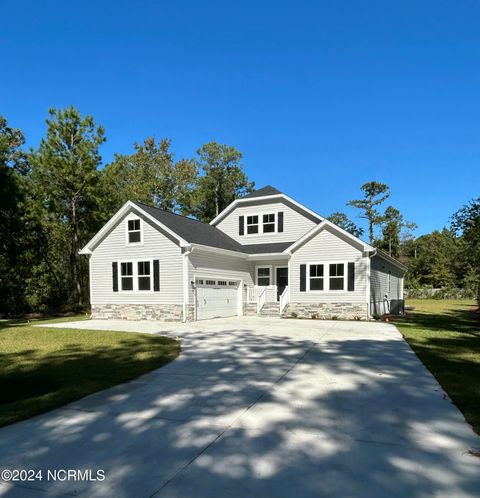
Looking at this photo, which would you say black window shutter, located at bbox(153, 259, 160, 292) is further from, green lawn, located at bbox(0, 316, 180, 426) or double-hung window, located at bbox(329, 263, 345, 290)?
double-hung window, located at bbox(329, 263, 345, 290)

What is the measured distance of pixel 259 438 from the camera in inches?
156

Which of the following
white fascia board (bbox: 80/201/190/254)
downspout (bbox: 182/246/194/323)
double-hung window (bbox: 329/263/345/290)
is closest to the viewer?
downspout (bbox: 182/246/194/323)

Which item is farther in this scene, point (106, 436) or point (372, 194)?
point (372, 194)

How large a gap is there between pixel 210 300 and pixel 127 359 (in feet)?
33.0

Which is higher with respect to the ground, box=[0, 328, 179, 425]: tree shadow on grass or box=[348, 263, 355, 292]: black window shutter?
box=[348, 263, 355, 292]: black window shutter

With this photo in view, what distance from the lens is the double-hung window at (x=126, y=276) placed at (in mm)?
18234

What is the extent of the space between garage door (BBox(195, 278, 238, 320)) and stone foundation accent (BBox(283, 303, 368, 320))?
9.86 ft

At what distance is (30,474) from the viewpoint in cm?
327

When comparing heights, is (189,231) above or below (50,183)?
below

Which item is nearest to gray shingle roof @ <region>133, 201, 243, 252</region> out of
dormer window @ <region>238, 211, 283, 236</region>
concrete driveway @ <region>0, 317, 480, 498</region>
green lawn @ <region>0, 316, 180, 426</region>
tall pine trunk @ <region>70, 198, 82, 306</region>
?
dormer window @ <region>238, 211, 283, 236</region>

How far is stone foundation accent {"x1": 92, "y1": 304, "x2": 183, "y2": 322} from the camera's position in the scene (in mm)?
16859

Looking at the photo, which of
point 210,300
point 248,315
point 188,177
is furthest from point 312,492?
point 188,177

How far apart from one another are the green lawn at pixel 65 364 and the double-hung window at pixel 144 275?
5481 millimetres

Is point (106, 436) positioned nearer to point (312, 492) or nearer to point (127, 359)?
point (312, 492)
